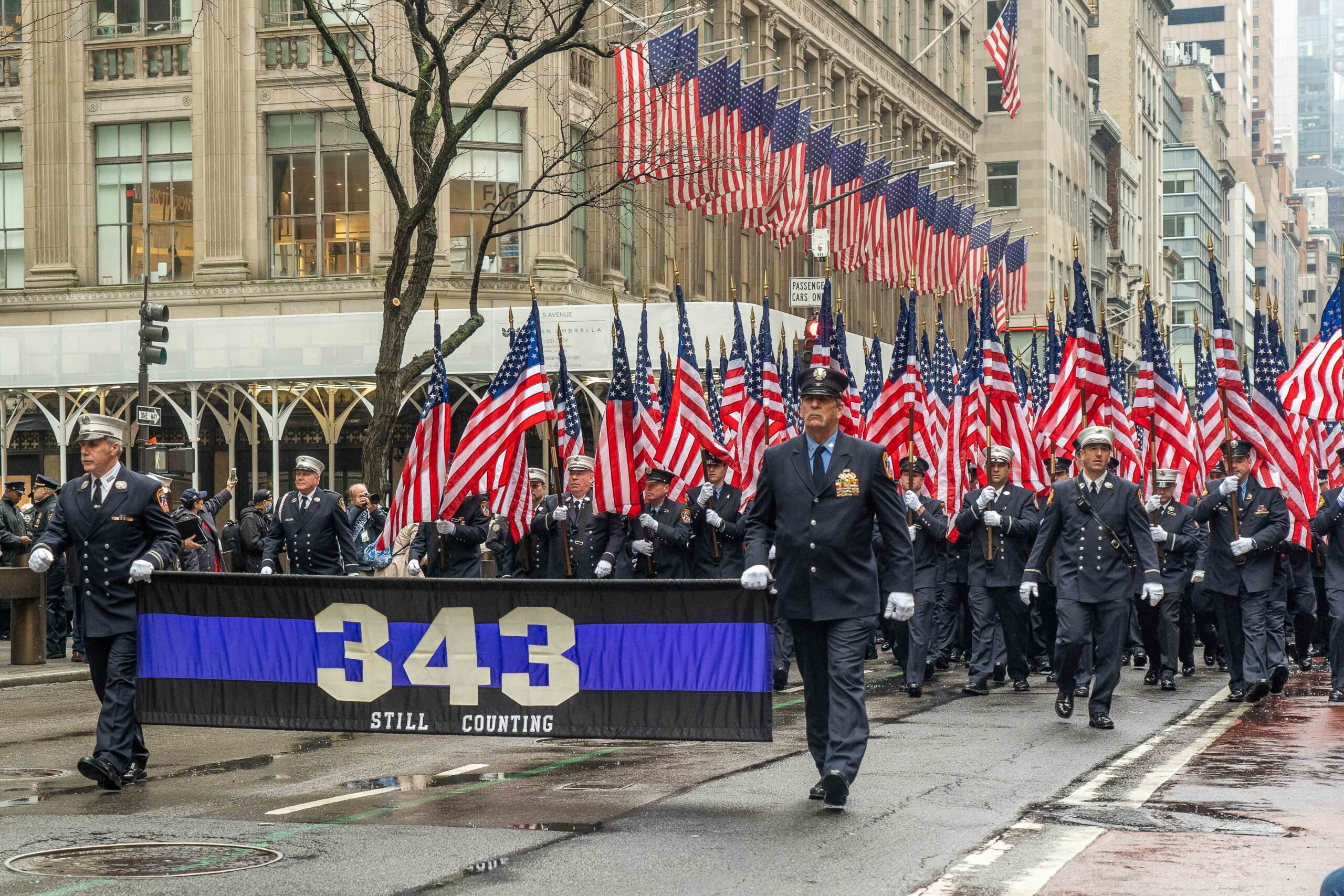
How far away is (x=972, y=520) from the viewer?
16156mm

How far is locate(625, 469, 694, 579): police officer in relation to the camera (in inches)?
647

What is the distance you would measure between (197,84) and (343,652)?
27624 millimetres

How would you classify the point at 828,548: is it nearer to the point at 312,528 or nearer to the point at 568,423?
the point at 312,528

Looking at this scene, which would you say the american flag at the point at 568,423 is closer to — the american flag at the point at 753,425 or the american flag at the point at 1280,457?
the american flag at the point at 753,425

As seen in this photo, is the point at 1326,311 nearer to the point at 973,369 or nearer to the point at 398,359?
the point at 973,369

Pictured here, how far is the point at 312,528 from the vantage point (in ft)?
50.8

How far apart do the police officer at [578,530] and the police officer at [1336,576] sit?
5.70 metres

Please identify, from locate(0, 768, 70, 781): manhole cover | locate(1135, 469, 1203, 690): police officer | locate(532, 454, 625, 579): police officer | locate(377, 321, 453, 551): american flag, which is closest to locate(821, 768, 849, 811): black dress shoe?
locate(0, 768, 70, 781): manhole cover

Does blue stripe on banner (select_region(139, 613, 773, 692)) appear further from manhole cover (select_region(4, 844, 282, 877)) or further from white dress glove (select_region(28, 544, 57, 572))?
manhole cover (select_region(4, 844, 282, 877))

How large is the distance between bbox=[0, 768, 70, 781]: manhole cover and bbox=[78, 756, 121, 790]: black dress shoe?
709mm

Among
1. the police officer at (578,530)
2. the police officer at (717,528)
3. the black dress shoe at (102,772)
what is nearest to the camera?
→ the black dress shoe at (102,772)

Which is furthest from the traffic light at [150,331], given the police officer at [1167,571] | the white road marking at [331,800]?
the white road marking at [331,800]

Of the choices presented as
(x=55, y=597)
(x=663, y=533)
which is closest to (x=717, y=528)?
(x=663, y=533)

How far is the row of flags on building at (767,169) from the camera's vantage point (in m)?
30.7
